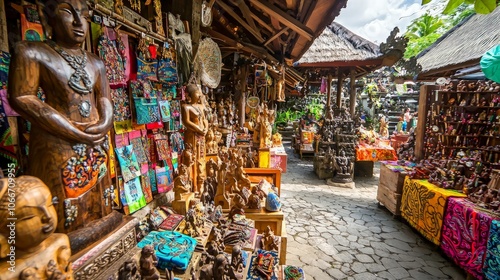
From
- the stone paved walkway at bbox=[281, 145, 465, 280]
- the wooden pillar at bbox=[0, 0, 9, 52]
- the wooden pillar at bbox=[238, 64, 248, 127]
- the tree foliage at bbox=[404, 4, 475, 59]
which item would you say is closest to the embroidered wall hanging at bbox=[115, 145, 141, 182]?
the wooden pillar at bbox=[0, 0, 9, 52]

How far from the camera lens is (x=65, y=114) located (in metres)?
1.22

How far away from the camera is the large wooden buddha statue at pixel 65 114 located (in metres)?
1.11

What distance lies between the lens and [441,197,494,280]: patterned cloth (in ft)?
11.3

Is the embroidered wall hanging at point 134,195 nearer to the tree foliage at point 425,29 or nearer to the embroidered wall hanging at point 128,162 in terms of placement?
the embroidered wall hanging at point 128,162

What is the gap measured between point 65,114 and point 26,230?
1.93ft

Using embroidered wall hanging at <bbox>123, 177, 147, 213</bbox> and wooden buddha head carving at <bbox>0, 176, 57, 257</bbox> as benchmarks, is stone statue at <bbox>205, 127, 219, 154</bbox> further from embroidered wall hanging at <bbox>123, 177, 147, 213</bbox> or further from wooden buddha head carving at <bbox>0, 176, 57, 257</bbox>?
wooden buddha head carving at <bbox>0, 176, 57, 257</bbox>

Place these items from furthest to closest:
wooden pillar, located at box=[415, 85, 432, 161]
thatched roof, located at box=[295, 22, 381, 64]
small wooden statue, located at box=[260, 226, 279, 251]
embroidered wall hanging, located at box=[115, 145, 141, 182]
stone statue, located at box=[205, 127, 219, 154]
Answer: thatched roof, located at box=[295, 22, 381, 64]
wooden pillar, located at box=[415, 85, 432, 161]
stone statue, located at box=[205, 127, 219, 154]
small wooden statue, located at box=[260, 226, 279, 251]
embroidered wall hanging, located at box=[115, 145, 141, 182]

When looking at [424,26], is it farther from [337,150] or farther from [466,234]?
[466,234]

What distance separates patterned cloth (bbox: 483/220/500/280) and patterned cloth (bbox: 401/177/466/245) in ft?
2.94

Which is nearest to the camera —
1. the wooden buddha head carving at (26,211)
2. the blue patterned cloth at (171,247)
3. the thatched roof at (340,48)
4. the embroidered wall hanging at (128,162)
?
the wooden buddha head carving at (26,211)

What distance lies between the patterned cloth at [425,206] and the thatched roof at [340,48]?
4.74 meters

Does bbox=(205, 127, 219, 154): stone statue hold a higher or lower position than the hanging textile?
lower

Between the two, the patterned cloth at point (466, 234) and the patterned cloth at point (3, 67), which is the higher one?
the patterned cloth at point (3, 67)

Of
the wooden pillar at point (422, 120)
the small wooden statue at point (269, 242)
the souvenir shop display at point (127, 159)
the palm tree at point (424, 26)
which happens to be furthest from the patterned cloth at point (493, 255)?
the palm tree at point (424, 26)
